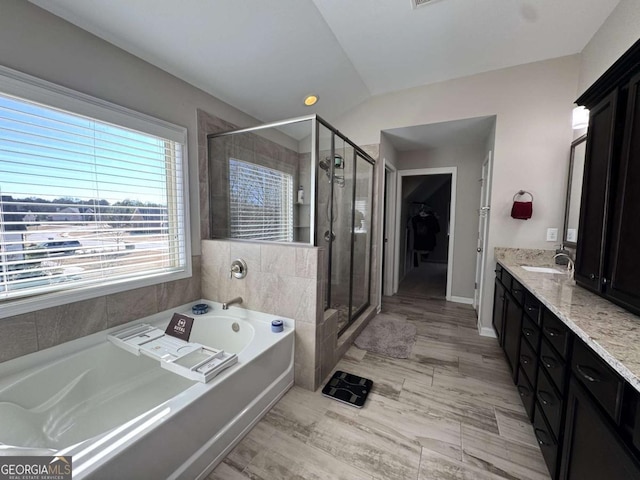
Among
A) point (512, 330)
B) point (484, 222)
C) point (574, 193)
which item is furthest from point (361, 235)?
point (574, 193)

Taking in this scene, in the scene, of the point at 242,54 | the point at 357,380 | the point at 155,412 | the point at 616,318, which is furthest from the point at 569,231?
the point at 155,412

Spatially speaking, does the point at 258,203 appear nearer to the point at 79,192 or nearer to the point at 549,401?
the point at 79,192

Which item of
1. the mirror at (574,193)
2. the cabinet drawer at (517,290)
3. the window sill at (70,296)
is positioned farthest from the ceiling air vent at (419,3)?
the window sill at (70,296)

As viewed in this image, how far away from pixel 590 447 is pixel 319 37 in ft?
9.52

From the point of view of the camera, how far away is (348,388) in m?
2.01

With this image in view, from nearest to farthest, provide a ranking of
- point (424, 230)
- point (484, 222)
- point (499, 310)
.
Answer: point (499, 310) < point (484, 222) < point (424, 230)

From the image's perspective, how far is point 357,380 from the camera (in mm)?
2111

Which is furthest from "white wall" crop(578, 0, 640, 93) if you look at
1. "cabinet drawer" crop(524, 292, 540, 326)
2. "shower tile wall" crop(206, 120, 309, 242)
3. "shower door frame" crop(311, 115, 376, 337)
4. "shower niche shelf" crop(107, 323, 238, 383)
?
"shower niche shelf" crop(107, 323, 238, 383)

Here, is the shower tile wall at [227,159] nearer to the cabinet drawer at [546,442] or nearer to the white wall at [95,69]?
the white wall at [95,69]

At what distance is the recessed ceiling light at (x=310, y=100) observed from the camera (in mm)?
2820

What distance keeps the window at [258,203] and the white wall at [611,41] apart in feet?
9.00

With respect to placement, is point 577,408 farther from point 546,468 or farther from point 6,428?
point 6,428

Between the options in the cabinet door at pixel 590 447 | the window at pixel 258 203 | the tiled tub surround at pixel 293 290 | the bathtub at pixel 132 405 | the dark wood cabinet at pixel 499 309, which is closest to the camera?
the cabinet door at pixel 590 447

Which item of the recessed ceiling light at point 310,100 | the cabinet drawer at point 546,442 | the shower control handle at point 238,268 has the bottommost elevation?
the cabinet drawer at point 546,442
